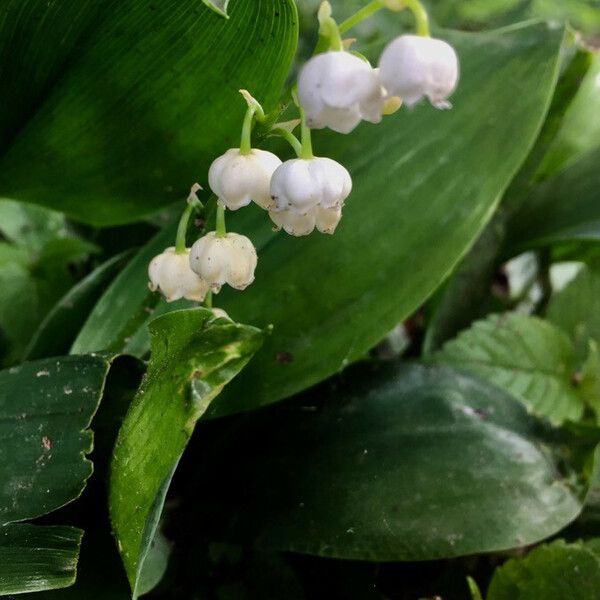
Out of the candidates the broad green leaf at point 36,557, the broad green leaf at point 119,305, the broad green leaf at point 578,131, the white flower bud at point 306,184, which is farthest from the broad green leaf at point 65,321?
the broad green leaf at point 578,131

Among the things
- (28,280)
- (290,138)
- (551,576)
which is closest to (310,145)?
(290,138)

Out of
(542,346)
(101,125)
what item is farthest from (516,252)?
(101,125)

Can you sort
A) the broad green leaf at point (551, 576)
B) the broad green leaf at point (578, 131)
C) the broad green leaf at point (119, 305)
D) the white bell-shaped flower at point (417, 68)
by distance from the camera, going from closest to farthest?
the white bell-shaped flower at point (417, 68) < the broad green leaf at point (551, 576) < the broad green leaf at point (119, 305) < the broad green leaf at point (578, 131)

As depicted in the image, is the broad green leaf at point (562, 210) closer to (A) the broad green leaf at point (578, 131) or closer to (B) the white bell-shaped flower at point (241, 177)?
(A) the broad green leaf at point (578, 131)

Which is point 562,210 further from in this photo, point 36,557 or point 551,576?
point 36,557

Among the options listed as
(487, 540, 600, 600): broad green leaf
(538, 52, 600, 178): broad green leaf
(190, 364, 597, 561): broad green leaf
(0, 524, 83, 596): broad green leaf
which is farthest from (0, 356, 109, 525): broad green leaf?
(538, 52, 600, 178): broad green leaf

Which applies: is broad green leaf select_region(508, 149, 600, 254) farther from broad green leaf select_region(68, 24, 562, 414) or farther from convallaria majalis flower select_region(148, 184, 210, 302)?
convallaria majalis flower select_region(148, 184, 210, 302)
